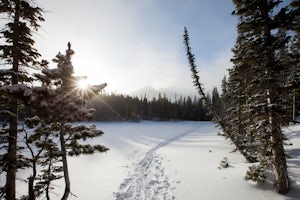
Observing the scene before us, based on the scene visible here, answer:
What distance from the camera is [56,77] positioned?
19.2ft

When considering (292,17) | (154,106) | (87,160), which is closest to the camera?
(292,17)

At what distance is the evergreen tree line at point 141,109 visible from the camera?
70.6 m

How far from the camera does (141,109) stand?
79812 millimetres

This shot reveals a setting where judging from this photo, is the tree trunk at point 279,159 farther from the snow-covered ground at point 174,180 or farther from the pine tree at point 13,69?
the pine tree at point 13,69

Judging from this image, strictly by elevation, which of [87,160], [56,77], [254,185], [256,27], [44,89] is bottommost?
[87,160]

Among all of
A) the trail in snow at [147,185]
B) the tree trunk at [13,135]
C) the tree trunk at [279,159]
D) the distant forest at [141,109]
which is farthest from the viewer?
the distant forest at [141,109]

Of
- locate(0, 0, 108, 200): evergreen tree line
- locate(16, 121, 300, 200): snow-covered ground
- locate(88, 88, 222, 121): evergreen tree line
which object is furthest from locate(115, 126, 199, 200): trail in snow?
locate(88, 88, 222, 121): evergreen tree line

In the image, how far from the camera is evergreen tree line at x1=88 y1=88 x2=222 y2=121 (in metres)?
70.6

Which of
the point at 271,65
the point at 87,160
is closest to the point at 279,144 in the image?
the point at 271,65

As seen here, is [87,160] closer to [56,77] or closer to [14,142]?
[14,142]

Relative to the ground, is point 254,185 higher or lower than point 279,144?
lower

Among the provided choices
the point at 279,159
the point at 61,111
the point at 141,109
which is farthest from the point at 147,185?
the point at 141,109

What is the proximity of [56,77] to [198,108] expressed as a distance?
8236 cm

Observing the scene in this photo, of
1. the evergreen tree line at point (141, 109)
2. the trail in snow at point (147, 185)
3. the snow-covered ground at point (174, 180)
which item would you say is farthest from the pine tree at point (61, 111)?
the evergreen tree line at point (141, 109)
